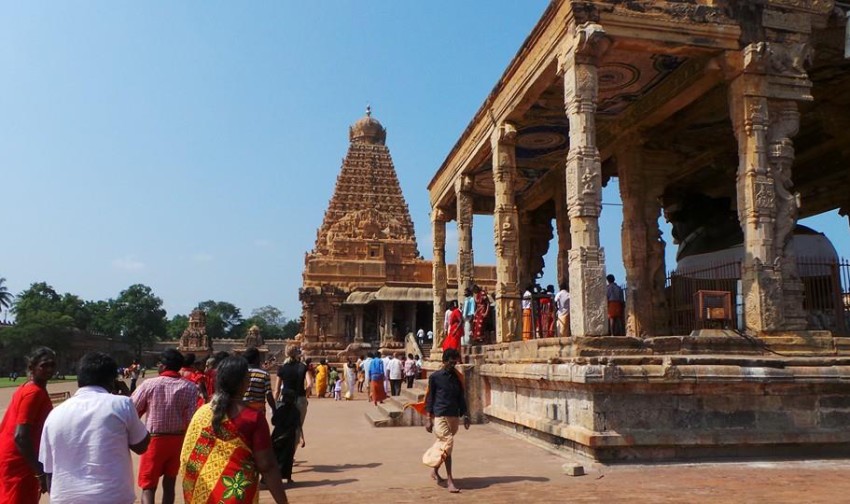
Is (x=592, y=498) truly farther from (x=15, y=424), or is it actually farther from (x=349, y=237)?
(x=349, y=237)

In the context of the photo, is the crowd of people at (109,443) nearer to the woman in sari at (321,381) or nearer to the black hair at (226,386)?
the black hair at (226,386)

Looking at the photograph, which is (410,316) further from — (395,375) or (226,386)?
(226,386)

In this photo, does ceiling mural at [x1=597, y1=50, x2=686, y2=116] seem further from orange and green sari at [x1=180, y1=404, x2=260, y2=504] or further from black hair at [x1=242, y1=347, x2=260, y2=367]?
orange and green sari at [x1=180, y1=404, x2=260, y2=504]

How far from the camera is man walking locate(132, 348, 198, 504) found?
4.70 meters

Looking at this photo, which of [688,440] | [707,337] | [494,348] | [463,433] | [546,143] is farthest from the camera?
[546,143]

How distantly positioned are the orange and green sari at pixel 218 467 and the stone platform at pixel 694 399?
4.53m

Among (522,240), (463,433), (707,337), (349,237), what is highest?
(349,237)

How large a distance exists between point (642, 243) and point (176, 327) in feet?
297

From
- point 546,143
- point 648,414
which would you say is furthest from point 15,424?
point 546,143

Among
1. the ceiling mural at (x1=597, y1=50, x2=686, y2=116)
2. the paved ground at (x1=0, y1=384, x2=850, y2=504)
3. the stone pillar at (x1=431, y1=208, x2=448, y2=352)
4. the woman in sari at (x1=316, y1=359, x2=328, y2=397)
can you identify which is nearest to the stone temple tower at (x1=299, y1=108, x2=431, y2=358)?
the woman in sari at (x1=316, y1=359, x2=328, y2=397)

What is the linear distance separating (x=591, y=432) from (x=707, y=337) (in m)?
2.12

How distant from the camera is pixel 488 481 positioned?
635cm

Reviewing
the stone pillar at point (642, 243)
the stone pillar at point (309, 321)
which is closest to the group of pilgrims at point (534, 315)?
the stone pillar at point (642, 243)

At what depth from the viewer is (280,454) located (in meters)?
6.49
